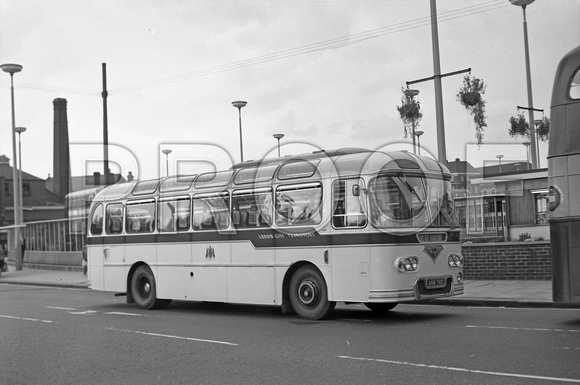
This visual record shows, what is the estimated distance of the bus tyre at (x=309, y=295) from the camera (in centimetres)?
1253

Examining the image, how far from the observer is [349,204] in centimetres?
1232

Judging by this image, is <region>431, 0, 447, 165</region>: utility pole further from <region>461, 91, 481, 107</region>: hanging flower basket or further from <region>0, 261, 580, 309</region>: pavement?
<region>461, 91, 481, 107</region>: hanging flower basket

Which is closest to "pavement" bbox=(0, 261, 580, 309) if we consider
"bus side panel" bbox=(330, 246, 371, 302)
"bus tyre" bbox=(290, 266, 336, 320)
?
"bus tyre" bbox=(290, 266, 336, 320)

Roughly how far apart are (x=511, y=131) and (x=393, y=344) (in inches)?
1084

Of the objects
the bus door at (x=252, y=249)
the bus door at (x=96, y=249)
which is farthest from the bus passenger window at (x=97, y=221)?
the bus door at (x=252, y=249)

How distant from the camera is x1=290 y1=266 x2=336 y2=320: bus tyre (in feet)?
41.1

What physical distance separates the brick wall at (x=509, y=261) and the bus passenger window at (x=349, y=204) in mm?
7635

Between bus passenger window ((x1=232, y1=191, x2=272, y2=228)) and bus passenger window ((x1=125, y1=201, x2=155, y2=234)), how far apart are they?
2.88 m

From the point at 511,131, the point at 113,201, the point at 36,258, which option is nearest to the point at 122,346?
the point at 113,201

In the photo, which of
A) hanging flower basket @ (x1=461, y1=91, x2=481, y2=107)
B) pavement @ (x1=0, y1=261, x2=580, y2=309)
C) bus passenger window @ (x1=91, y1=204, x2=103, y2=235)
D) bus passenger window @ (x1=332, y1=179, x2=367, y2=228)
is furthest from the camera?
hanging flower basket @ (x1=461, y1=91, x2=481, y2=107)

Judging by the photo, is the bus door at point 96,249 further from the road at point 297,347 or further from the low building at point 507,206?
the low building at point 507,206

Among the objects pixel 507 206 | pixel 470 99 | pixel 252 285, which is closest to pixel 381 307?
pixel 252 285

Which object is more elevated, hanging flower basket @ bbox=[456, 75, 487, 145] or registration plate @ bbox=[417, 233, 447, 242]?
hanging flower basket @ bbox=[456, 75, 487, 145]

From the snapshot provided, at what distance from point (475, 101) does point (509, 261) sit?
38.9 feet
